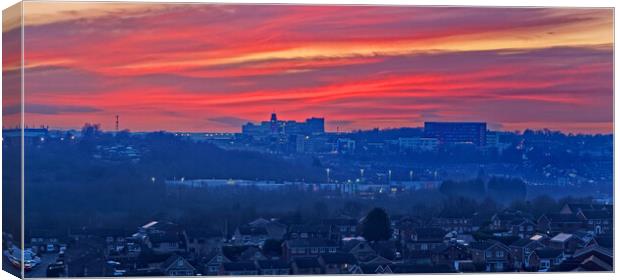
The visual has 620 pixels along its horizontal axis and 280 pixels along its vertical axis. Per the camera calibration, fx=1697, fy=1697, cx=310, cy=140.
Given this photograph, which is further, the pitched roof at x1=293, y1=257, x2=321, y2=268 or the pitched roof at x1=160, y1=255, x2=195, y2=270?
the pitched roof at x1=293, y1=257, x2=321, y2=268

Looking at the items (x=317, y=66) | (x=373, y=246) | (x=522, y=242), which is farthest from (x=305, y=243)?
(x=522, y=242)

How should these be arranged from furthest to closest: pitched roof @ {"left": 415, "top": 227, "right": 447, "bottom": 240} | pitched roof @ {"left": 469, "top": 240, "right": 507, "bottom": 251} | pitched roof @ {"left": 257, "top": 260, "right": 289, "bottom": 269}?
pitched roof @ {"left": 469, "top": 240, "right": 507, "bottom": 251} → pitched roof @ {"left": 415, "top": 227, "right": 447, "bottom": 240} → pitched roof @ {"left": 257, "top": 260, "right": 289, "bottom": 269}

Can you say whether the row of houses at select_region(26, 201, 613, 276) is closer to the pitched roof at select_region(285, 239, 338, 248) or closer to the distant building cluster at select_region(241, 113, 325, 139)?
the pitched roof at select_region(285, 239, 338, 248)

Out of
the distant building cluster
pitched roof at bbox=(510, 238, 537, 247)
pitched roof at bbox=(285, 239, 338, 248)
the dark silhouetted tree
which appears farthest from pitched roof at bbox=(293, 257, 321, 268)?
pitched roof at bbox=(510, 238, 537, 247)

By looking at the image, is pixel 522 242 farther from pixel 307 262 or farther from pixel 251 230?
pixel 251 230

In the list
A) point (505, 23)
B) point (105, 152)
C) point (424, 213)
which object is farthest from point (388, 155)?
point (105, 152)

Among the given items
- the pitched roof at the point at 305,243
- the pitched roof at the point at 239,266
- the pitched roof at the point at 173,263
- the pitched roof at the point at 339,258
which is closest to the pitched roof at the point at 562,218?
the pitched roof at the point at 339,258

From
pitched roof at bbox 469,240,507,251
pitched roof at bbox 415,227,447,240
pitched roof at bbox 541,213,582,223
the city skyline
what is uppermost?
the city skyline

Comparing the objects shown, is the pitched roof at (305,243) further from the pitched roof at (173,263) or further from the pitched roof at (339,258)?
the pitched roof at (173,263)
